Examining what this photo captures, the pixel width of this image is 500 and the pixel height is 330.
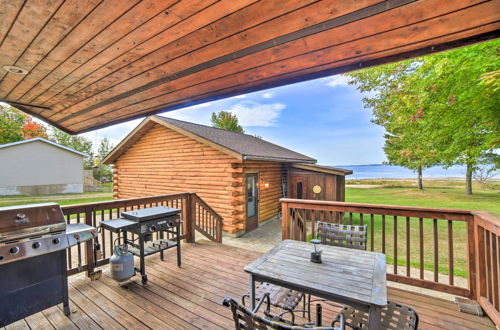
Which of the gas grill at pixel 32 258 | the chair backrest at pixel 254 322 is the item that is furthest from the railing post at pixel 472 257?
the gas grill at pixel 32 258

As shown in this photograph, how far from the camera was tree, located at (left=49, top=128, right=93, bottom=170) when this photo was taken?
25281mm

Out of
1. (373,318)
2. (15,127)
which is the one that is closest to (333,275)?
(373,318)

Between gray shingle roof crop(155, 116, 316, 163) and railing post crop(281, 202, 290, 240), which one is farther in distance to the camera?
gray shingle roof crop(155, 116, 316, 163)

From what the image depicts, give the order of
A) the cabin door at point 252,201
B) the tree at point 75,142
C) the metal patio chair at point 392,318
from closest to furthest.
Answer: the metal patio chair at point 392,318 → the cabin door at point 252,201 → the tree at point 75,142

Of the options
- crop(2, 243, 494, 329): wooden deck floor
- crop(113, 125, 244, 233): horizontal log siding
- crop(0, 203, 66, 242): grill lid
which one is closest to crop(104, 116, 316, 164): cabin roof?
crop(113, 125, 244, 233): horizontal log siding

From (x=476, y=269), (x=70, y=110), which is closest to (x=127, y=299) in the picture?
(x=70, y=110)

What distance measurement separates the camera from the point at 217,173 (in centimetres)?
737

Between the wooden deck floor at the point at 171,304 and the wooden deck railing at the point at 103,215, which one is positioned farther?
the wooden deck railing at the point at 103,215

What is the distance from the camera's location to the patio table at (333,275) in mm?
1419

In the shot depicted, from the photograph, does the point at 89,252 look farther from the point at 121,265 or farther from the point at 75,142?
the point at 75,142

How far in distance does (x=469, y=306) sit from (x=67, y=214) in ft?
16.1

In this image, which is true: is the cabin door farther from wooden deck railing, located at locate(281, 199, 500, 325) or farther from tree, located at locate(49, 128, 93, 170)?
tree, located at locate(49, 128, 93, 170)

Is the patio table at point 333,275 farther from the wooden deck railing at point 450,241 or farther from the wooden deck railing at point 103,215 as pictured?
the wooden deck railing at point 103,215

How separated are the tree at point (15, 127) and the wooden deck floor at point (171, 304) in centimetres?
1872
